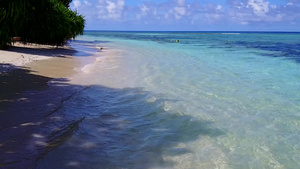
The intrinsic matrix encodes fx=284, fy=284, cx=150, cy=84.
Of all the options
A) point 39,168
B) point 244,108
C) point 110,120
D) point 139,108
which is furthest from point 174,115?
point 39,168

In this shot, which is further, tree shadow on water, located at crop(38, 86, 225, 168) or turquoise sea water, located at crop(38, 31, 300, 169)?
turquoise sea water, located at crop(38, 31, 300, 169)

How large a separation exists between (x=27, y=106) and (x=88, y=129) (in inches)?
82.0

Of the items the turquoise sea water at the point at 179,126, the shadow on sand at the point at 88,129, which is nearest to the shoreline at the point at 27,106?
the shadow on sand at the point at 88,129

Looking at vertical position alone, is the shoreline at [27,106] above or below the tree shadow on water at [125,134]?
above

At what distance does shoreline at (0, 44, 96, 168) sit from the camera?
453 cm

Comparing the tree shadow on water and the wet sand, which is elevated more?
the wet sand

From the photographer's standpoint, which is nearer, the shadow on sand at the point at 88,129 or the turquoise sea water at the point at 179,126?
the shadow on sand at the point at 88,129

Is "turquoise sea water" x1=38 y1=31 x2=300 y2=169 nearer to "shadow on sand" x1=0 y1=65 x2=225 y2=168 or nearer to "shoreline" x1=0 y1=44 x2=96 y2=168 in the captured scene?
"shadow on sand" x1=0 y1=65 x2=225 y2=168

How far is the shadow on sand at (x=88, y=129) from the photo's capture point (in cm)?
457

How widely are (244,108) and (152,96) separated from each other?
284 centimetres

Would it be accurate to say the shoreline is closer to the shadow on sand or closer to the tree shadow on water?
the shadow on sand

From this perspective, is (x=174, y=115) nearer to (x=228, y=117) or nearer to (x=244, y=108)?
(x=228, y=117)

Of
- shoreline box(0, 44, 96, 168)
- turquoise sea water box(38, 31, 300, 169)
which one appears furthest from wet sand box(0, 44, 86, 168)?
turquoise sea water box(38, 31, 300, 169)

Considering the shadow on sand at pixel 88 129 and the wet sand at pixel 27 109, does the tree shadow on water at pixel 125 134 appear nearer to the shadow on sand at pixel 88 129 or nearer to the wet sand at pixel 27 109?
the shadow on sand at pixel 88 129
